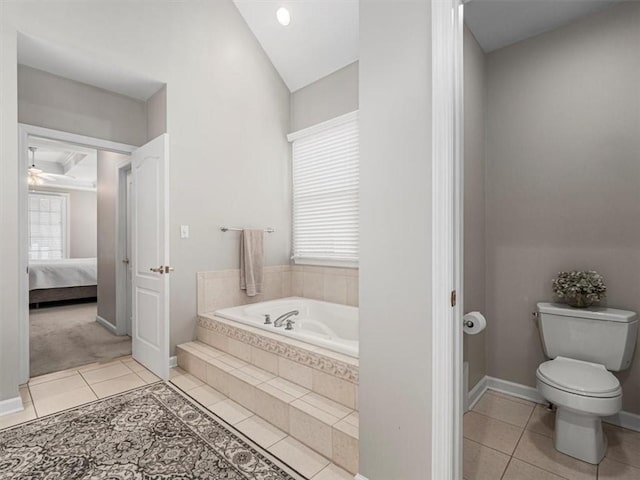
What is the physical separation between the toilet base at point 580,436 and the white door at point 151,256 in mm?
2756

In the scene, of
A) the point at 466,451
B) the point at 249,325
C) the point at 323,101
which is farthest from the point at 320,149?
the point at 466,451

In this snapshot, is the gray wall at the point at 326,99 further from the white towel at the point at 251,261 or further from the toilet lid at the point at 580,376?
the toilet lid at the point at 580,376

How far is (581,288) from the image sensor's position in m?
2.14

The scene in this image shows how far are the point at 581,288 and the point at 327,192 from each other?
2.32 meters

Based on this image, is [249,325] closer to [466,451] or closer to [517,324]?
[466,451]

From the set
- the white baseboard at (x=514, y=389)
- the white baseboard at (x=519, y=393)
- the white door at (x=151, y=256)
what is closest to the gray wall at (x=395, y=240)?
the white baseboard at (x=519, y=393)

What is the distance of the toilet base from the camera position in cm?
175

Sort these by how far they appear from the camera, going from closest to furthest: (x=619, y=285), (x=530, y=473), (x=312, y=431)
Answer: (x=530, y=473), (x=312, y=431), (x=619, y=285)

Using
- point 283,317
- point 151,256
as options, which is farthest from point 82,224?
point 283,317

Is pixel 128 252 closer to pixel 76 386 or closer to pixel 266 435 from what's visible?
pixel 76 386

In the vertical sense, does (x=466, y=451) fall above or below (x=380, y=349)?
below

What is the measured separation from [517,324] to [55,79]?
14.2ft

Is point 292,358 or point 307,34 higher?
point 307,34

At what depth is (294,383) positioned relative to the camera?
7.20 feet
